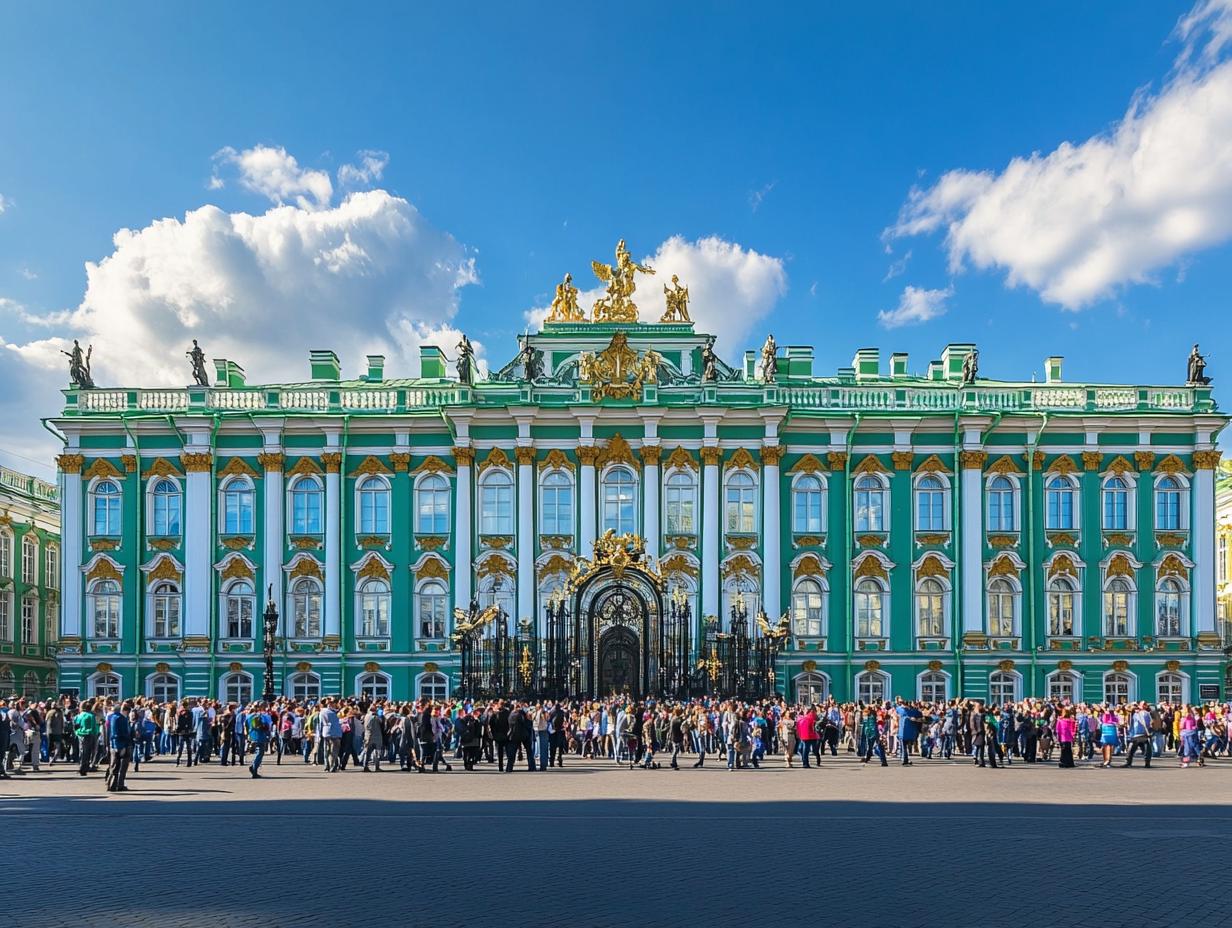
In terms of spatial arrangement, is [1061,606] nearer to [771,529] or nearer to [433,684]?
[771,529]

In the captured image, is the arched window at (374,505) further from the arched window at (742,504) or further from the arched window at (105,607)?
the arched window at (742,504)

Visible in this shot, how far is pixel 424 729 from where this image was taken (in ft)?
105

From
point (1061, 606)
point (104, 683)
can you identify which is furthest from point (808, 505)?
point (104, 683)

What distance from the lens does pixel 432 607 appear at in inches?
2071

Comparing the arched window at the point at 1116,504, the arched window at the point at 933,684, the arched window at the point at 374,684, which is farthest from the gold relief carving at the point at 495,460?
the arched window at the point at 1116,504

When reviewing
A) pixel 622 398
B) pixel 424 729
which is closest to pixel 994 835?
pixel 424 729

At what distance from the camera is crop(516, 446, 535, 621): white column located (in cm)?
5169

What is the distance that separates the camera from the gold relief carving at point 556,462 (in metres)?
52.8

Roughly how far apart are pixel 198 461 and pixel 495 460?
37.5 ft

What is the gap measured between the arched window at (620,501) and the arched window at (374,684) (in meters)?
10.2

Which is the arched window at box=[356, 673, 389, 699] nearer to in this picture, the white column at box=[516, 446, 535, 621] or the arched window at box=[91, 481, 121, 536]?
the white column at box=[516, 446, 535, 621]

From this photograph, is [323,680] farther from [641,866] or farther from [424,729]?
[641,866]

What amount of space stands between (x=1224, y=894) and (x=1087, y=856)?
280cm

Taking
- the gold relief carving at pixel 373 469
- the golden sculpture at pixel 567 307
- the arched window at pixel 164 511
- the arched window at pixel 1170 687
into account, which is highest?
the golden sculpture at pixel 567 307
